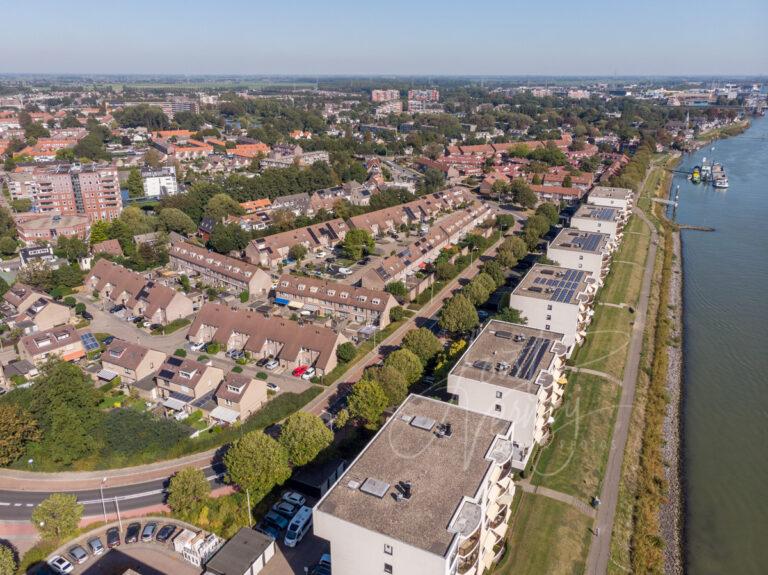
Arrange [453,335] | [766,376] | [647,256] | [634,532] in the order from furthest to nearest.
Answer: [647,256] < [453,335] < [766,376] < [634,532]

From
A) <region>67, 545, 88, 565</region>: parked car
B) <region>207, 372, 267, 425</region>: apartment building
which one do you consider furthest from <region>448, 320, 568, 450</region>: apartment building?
<region>67, 545, 88, 565</region>: parked car

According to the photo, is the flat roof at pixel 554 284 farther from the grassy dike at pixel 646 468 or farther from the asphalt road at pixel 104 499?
the asphalt road at pixel 104 499

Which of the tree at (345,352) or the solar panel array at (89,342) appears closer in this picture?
the tree at (345,352)

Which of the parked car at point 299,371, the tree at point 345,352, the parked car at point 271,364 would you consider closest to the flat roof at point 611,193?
the tree at point 345,352

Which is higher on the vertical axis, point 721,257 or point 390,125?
point 390,125

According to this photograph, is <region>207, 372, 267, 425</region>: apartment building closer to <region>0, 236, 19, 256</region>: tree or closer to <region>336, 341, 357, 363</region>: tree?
<region>336, 341, 357, 363</region>: tree

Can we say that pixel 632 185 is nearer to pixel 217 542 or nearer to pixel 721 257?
pixel 721 257

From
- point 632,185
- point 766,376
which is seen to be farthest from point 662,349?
point 632,185
